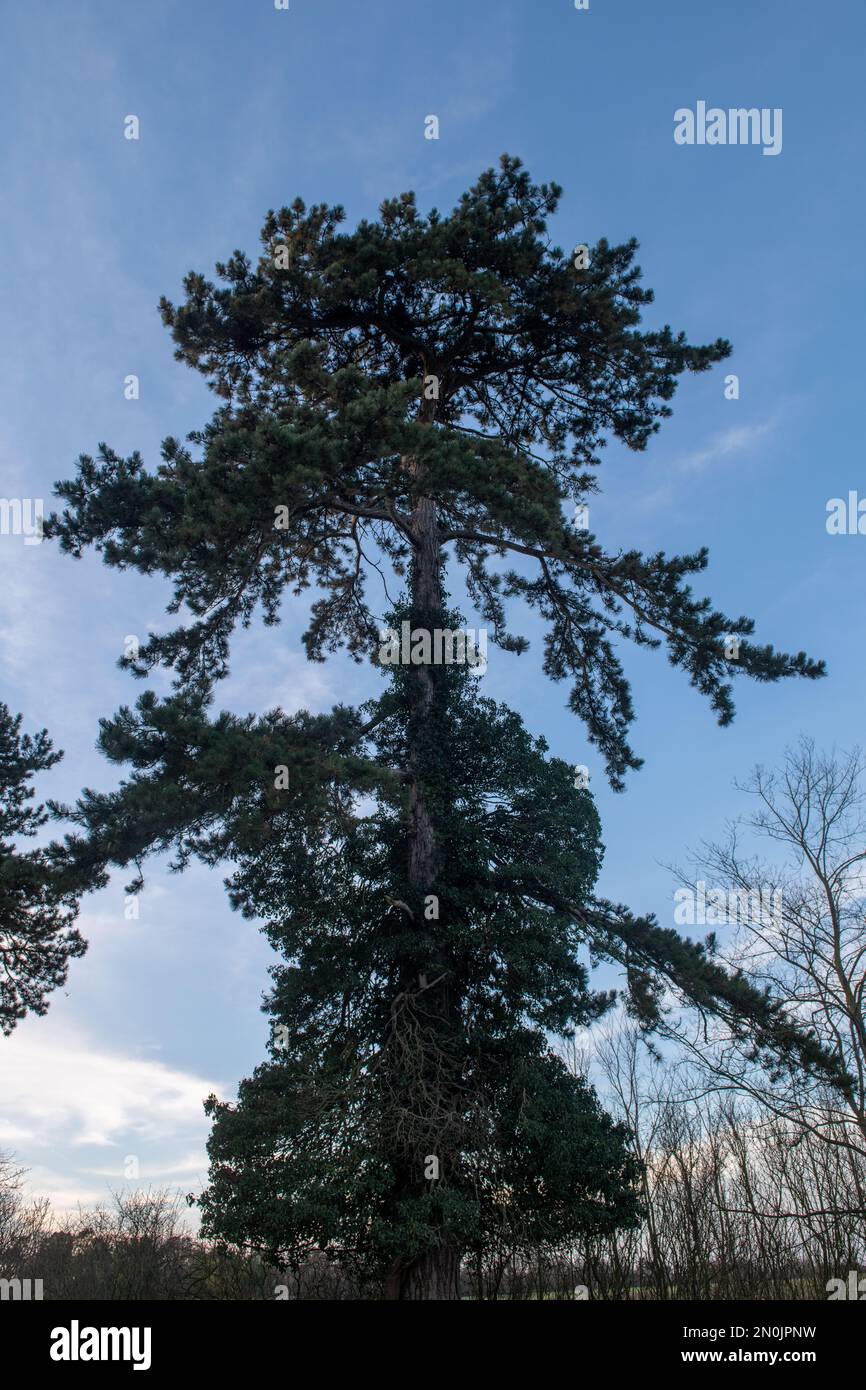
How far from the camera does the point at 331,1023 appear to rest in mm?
12469

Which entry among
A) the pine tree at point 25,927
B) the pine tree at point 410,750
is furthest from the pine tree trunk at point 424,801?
the pine tree at point 25,927

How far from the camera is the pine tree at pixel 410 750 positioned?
34.5ft

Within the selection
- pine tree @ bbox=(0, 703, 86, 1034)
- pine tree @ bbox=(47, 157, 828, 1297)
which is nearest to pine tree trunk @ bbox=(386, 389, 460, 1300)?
pine tree @ bbox=(47, 157, 828, 1297)

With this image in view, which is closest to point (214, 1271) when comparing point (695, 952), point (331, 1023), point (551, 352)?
point (331, 1023)

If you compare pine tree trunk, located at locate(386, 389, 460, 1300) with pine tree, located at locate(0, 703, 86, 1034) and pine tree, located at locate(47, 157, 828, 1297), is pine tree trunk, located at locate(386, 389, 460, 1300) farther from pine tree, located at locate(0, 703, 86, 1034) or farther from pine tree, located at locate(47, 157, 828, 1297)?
pine tree, located at locate(0, 703, 86, 1034)

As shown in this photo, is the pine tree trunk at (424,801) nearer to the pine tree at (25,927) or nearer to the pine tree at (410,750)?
the pine tree at (410,750)

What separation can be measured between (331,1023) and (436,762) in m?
3.85

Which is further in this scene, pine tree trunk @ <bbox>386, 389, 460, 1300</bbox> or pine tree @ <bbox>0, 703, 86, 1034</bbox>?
pine tree @ <bbox>0, 703, 86, 1034</bbox>

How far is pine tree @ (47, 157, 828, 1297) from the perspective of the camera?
1052 cm

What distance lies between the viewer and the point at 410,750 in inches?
548

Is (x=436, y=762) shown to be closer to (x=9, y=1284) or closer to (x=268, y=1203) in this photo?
(x=268, y=1203)

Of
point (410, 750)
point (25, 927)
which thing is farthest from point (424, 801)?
point (25, 927)

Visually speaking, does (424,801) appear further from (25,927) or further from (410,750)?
(25,927)

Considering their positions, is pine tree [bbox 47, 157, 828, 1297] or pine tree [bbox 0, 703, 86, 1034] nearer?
pine tree [bbox 47, 157, 828, 1297]
